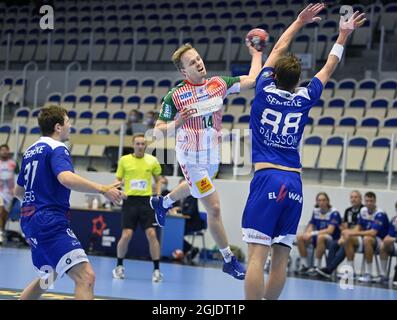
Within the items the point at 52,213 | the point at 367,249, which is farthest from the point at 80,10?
the point at 52,213

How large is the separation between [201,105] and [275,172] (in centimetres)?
203

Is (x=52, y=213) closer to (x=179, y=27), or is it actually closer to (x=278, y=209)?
(x=278, y=209)

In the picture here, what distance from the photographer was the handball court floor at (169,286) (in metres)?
12.0

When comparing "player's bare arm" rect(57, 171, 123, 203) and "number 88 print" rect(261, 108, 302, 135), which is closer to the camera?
"player's bare arm" rect(57, 171, 123, 203)

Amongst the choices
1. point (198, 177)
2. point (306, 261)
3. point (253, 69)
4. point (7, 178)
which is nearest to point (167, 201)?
point (198, 177)

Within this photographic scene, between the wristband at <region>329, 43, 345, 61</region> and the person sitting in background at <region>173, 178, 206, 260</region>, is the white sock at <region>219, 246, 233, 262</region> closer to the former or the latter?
the wristband at <region>329, 43, 345, 61</region>

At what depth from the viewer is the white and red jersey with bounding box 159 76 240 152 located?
9.13 m

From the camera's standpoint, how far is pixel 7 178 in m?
20.0

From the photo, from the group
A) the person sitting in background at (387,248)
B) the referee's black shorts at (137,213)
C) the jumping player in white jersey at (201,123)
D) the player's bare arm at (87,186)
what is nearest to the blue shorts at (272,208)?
the player's bare arm at (87,186)

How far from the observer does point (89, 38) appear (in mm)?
29188

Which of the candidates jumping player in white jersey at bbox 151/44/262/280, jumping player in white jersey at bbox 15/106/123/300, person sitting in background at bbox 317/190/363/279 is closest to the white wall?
person sitting in background at bbox 317/190/363/279

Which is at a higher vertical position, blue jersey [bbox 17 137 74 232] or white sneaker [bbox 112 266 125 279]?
blue jersey [bbox 17 137 74 232]

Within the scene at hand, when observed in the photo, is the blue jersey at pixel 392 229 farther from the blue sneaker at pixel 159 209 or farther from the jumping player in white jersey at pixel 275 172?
the jumping player in white jersey at pixel 275 172

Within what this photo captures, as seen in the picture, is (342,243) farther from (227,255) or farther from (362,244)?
(227,255)
